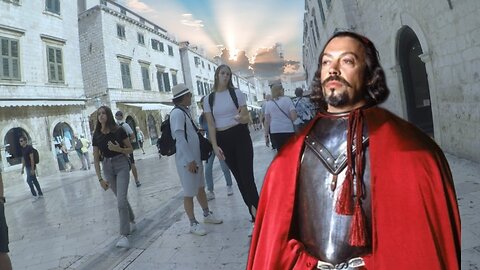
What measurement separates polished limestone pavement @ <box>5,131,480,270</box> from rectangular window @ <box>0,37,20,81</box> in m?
9.79

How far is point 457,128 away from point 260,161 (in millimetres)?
4774

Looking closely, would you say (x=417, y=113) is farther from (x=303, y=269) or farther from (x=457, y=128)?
(x=303, y=269)

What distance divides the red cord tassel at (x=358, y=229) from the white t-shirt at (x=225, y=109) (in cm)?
263

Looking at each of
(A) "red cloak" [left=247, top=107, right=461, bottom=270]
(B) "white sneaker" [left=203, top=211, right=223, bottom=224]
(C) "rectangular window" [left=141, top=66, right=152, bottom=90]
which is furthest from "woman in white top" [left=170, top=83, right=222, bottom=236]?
(C) "rectangular window" [left=141, top=66, right=152, bottom=90]

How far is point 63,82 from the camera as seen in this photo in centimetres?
1806

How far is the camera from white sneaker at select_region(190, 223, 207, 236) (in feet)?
14.0

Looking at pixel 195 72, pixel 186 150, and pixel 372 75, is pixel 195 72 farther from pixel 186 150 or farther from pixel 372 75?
pixel 372 75

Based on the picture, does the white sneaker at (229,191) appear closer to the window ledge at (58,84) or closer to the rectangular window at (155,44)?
the window ledge at (58,84)

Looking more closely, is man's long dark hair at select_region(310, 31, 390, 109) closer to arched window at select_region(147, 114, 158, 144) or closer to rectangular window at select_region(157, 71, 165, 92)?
arched window at select_region(147, 114, 158, 144)

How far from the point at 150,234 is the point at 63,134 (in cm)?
1552

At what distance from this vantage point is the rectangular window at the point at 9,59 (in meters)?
15.0

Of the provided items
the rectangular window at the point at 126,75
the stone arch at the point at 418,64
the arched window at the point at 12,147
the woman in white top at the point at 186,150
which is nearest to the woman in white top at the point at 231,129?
the woman in white top at the point at 186,150

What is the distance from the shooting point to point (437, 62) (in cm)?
619

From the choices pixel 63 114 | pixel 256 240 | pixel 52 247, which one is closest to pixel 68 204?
pixel 52 247
